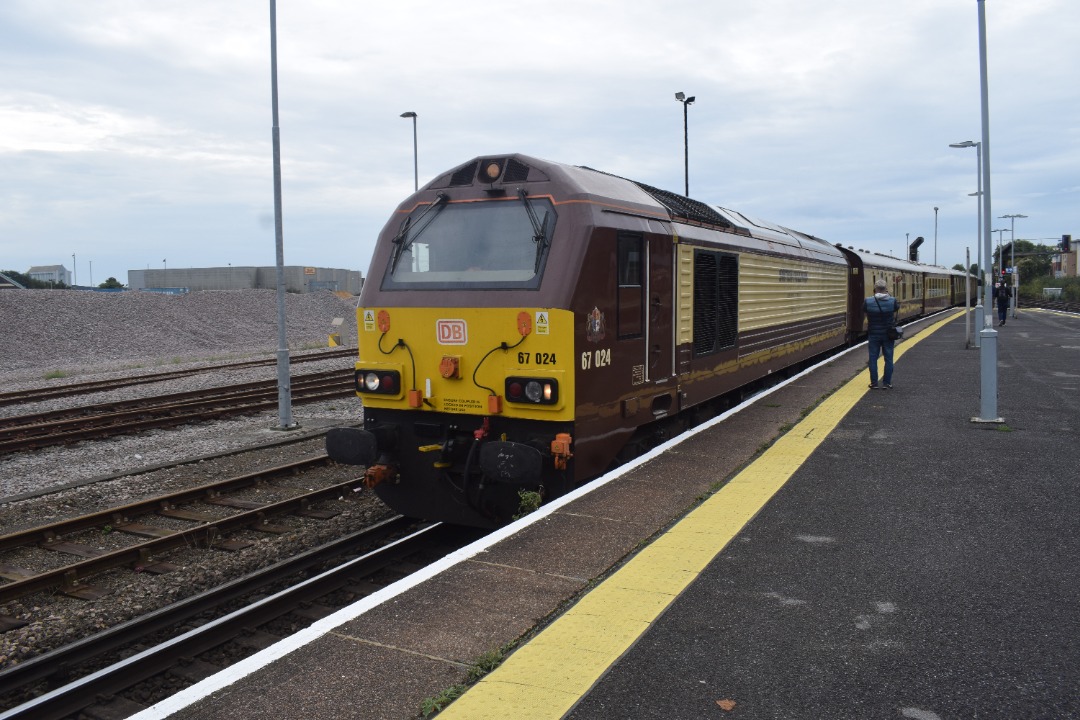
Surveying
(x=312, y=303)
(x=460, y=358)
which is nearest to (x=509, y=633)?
(x=460, y=358)

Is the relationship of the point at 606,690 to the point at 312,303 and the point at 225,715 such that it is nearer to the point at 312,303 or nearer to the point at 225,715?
the point at 225,715

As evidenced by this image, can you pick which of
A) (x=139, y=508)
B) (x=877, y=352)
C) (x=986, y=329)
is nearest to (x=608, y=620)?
(x=139, y=508)

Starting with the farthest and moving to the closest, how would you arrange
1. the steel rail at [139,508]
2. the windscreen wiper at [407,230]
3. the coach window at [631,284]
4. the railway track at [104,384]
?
the railway track at [104,384], the windscreen wiper at [407,230], the steel rail at [139,508], the coach window at [631,284]

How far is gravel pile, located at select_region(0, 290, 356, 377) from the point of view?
26844 millimetres

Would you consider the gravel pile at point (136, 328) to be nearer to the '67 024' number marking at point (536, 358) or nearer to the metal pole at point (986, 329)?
the '67 024' number marking at point (536, 358)

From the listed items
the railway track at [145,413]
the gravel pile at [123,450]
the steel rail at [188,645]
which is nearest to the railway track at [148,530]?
the gravel pile at [123,450]

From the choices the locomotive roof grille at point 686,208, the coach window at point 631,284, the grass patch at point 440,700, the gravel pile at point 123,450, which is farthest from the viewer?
the locomotive roof grille at point 686,208

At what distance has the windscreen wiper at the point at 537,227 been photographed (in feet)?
19.9

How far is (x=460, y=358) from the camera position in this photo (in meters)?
6.24

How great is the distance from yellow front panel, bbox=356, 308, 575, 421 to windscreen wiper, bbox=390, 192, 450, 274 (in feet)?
1.76

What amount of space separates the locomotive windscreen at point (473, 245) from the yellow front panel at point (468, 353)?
0.88ft

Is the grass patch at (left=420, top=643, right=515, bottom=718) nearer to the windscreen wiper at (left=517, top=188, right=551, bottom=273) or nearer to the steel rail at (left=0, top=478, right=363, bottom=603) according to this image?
the windscreen wiper at (left=517, top=188, right=551, bottom=273)

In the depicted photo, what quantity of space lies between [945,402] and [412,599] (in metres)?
8.78

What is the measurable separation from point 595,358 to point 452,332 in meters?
1.12
